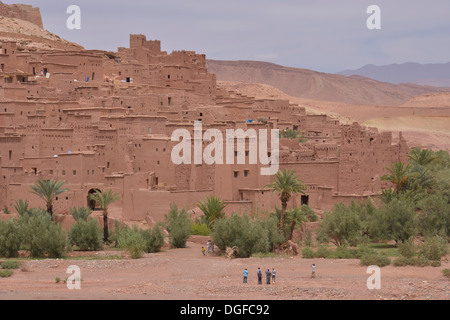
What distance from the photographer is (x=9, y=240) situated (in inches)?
1310

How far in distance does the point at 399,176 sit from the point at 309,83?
121711mm

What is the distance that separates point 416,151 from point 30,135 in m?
17.7

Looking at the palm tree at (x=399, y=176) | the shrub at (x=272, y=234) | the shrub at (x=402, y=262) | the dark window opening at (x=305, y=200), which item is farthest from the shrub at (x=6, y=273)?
the palm tree at (x=399, y=176)

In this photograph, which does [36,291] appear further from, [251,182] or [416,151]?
[416,151]

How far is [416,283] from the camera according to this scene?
2666 cm

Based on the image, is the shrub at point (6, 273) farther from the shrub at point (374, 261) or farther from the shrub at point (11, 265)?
the shrub at point (374, 261)

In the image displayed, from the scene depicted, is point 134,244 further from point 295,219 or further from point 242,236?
point 295,219

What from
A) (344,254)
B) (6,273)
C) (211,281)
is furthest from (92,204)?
(211,281)

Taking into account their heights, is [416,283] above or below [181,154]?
below

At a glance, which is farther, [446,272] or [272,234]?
[272,234]

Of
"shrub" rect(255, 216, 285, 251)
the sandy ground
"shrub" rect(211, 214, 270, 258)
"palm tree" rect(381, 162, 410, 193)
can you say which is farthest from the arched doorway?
"palm tree" rect(381, 162, 410, 193)

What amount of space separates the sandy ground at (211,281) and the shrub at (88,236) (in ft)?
9.23

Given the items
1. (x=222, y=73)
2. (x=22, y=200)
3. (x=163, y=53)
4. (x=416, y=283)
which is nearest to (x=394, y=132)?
(x=163, y=53)
